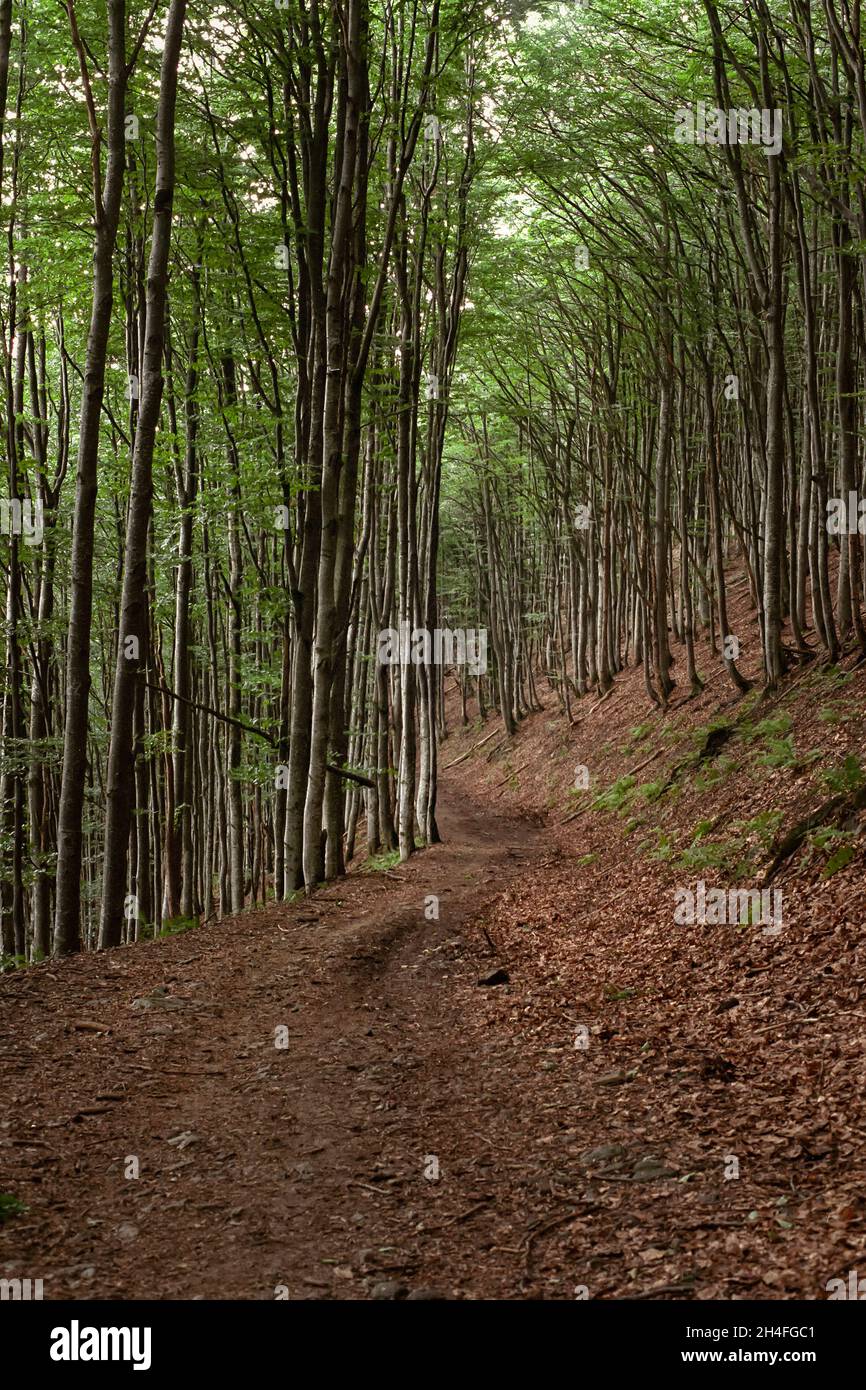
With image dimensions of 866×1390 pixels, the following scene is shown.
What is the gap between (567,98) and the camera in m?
12.9

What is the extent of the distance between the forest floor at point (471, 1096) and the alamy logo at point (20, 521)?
6.27 metres

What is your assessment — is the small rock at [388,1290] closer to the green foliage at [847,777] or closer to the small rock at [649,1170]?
the small rock at [649,1170]

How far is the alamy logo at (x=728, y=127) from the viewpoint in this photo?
10.0 m

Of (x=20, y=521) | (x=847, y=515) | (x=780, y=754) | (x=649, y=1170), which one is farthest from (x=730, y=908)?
(x=20, y=521)

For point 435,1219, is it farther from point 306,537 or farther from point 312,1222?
point 306,537

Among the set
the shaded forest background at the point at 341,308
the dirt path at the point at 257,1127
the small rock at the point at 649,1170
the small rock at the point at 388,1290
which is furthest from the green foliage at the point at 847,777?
the small rock at the point at 388,1290

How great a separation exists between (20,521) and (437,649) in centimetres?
635

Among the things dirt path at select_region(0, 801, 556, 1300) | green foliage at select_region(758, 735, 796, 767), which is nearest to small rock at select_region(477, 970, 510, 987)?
dirt path at select_region(0, 801, 556, 1300)

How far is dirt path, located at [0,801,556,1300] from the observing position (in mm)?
3475

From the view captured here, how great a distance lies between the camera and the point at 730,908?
7.64m

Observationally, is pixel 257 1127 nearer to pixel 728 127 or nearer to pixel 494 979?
pixel 494 979

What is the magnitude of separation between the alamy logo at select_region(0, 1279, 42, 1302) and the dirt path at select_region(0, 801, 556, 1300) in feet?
0.14
